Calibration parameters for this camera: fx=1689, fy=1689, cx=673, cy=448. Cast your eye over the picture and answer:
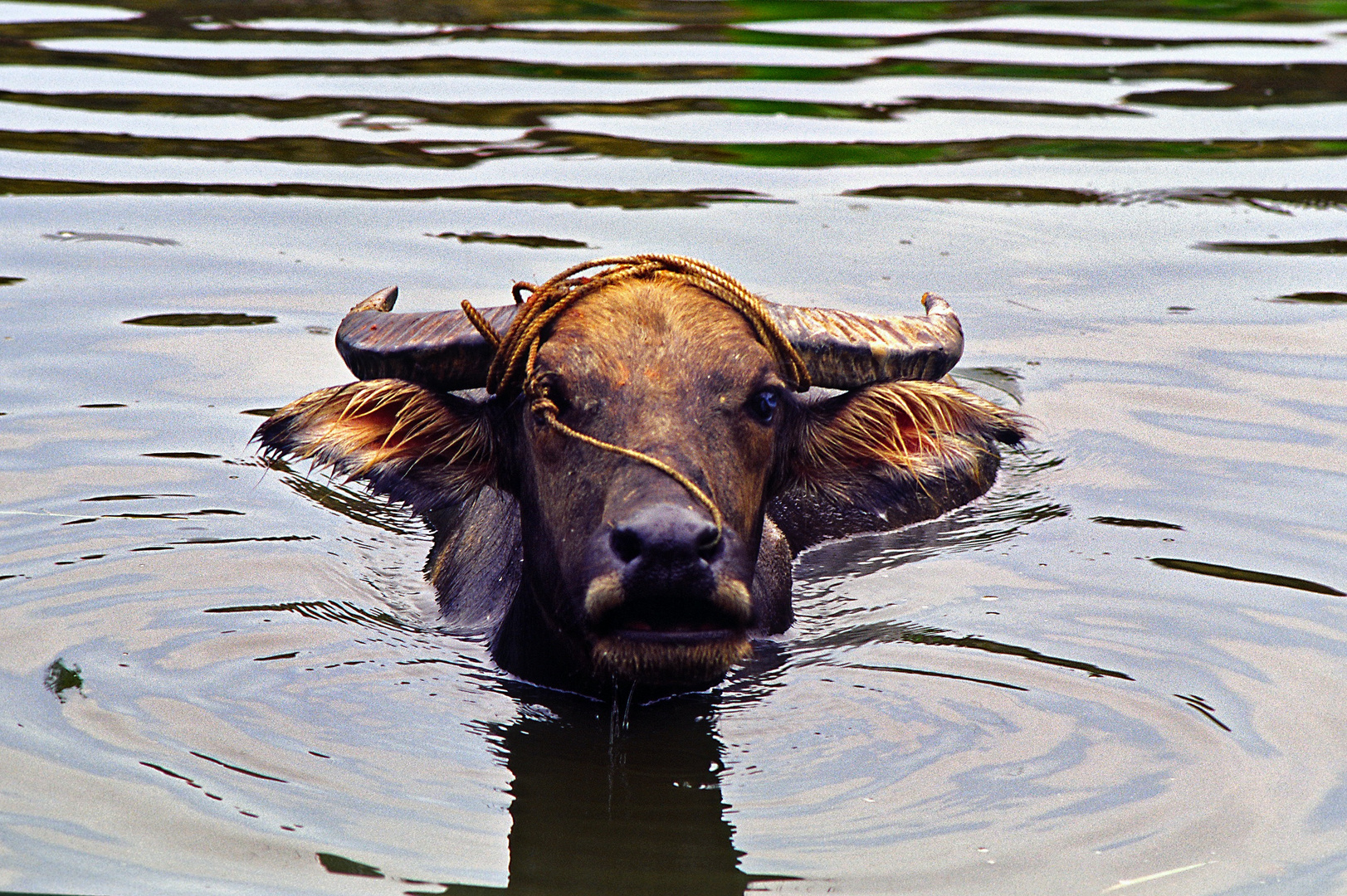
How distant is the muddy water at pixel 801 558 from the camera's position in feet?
11.7

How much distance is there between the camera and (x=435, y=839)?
137 inches

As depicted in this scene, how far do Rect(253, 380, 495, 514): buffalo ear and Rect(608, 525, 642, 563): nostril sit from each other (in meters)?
1.04

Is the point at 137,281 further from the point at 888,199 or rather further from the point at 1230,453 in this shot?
the point at 1230,453

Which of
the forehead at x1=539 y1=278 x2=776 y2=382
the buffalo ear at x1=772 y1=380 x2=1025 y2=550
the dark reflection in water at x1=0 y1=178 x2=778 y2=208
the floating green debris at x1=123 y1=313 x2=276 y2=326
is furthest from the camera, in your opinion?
the dark reflection in water at x1=0 y1=178 x2=778 y2=208

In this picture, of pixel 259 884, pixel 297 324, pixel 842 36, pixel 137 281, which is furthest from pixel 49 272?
pixel 842 36

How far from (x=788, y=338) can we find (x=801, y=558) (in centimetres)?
136

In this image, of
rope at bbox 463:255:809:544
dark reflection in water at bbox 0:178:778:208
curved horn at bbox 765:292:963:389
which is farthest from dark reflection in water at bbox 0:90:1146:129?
rope at bbox 463:255:809:544

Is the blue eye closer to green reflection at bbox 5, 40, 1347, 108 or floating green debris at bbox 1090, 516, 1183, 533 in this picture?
floating green debris at bbox 1090, 516, 1183, 533

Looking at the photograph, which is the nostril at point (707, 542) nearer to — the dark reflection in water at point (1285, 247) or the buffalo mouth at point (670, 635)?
the buffalo mouth at point (670, 635)

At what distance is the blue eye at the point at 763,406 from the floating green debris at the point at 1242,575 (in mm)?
1684

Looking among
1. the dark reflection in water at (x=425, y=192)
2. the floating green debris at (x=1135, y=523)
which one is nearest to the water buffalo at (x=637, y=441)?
the floating green debris at (x=1135, y=523)

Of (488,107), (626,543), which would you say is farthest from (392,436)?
(488,107)

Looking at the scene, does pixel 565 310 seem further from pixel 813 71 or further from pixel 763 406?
pixel 813 71

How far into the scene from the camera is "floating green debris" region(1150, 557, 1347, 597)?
16.1 ft
